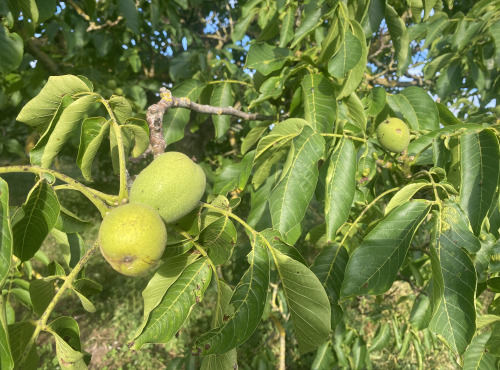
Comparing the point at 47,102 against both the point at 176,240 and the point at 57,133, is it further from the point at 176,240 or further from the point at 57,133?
the point at 176,240

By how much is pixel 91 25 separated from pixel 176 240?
3.28m

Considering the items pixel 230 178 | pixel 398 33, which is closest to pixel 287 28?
pixel 398 33

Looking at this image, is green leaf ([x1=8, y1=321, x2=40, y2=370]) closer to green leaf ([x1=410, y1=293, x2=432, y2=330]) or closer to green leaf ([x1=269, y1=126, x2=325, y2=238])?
green leaf ([x1=269, y1=126, x2=325, y2=238])

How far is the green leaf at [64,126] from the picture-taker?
100cm

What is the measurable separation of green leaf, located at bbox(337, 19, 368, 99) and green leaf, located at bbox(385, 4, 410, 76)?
0.30 meters

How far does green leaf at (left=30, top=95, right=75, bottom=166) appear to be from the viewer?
104 centimetres

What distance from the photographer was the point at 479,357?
113cm

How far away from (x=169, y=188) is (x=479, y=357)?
41.6 inches

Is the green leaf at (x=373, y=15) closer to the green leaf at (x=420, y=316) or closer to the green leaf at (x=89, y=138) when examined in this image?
the green leaf at (x=89, y=138)

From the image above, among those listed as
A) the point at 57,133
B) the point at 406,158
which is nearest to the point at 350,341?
the point at 406,158

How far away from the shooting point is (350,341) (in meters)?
2.49

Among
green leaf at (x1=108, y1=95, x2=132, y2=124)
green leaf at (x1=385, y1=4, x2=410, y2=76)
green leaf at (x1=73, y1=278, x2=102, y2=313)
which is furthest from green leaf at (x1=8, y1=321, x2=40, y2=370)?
green leaf at (x1=385, y1=4, x2=410, y2=76)

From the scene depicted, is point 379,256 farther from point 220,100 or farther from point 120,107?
point 220,100

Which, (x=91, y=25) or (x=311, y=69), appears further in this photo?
(x=91, y=25)
